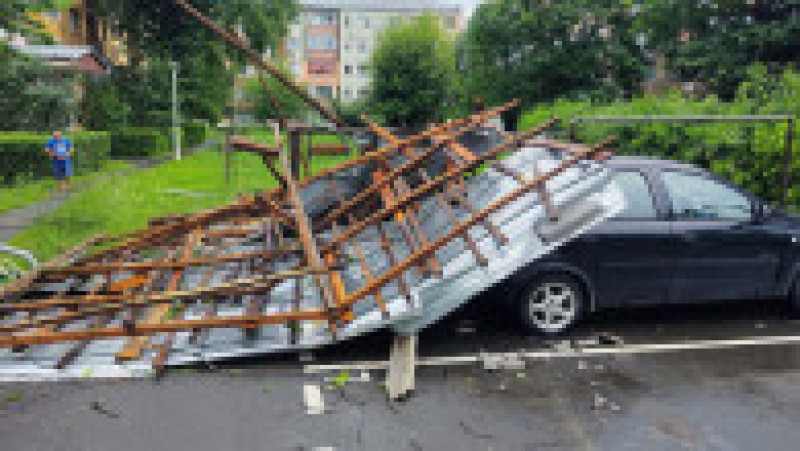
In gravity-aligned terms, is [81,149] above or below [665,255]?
above

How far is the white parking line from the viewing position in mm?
4848

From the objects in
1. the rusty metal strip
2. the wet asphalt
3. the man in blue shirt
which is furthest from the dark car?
the man in blue shirt

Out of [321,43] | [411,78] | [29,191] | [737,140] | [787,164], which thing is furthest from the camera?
[321,43]

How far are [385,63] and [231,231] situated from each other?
2520 cm

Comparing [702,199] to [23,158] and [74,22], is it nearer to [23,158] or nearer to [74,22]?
[23,158]

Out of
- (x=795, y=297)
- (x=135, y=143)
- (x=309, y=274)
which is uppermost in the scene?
(x=135, y=143)

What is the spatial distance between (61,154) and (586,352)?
1304cm

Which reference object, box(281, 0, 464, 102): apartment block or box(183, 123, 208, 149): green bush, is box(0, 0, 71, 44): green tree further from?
box(281, 0, 464, 102): apartment block

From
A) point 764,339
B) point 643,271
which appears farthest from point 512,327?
point 764,339

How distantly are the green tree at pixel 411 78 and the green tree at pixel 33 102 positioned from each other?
50.4 feet

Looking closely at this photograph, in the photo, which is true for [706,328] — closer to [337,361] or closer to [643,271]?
[643,271]

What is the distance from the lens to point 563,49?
26406 mm

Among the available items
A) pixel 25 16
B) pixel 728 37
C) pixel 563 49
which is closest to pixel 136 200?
pixel 25 16

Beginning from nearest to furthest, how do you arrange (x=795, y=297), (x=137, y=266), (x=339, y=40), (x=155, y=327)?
(x=155, y=327) → (x=137, y=266) → (x=795, y=297) → (x=339, y=40)
